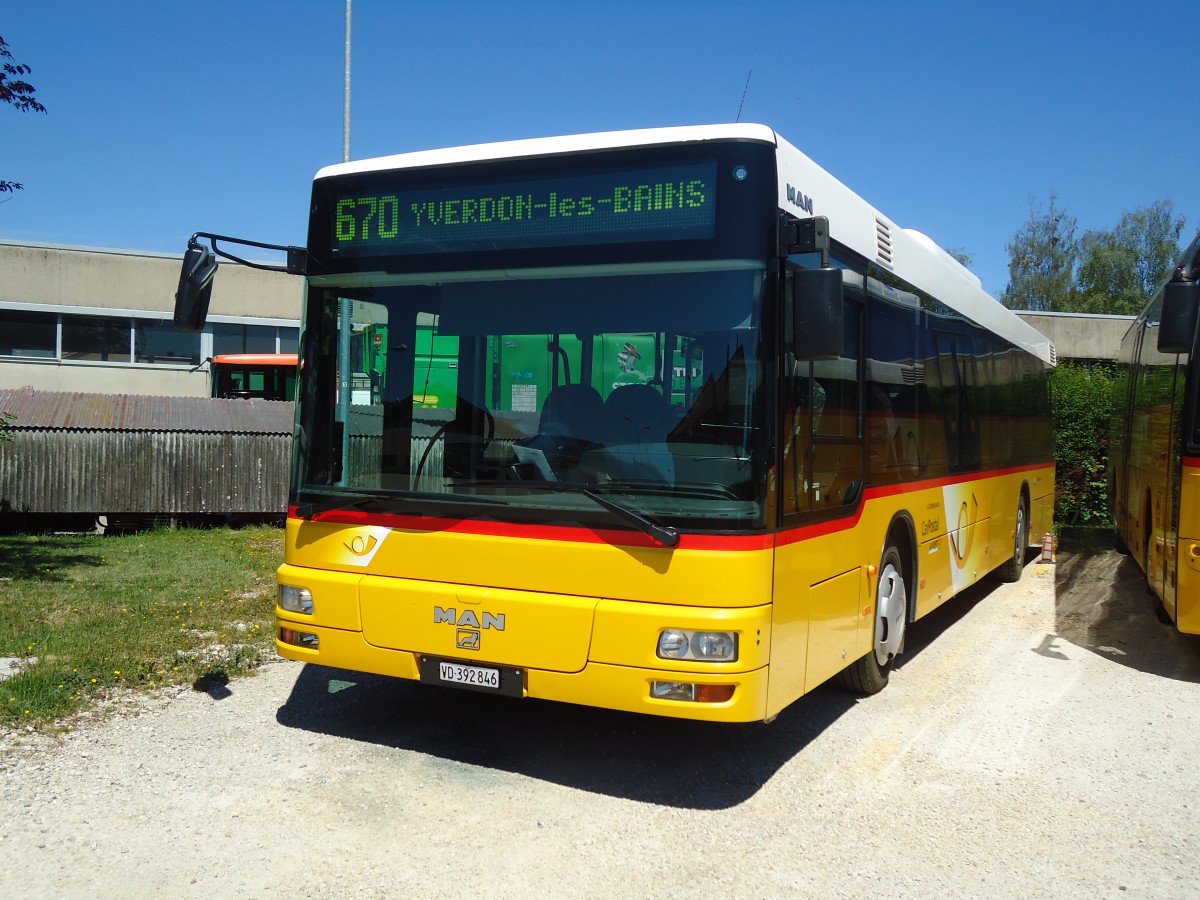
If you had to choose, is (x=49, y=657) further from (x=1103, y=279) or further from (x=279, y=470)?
(x=1103, y=279)

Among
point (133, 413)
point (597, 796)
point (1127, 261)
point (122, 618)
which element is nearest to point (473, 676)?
point (597, 796)

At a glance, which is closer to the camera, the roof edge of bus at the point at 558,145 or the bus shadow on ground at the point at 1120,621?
the roof edge of bus at the point at 558,145

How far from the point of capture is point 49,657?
7.20 meters

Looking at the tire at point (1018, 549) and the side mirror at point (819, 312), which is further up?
the side mirror at point (819, 312)

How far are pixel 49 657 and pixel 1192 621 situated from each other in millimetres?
7865

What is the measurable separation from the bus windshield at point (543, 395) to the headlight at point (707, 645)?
0.47 meters

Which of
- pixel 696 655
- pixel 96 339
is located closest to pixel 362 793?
pixel 696 655

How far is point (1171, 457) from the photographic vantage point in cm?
816

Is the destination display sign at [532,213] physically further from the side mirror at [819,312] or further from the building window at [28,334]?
the building window at [28,334]

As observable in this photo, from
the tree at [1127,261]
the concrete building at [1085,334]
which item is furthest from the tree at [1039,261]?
the concrete building at [1085,334]

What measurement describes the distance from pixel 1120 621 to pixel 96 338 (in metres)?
28.4

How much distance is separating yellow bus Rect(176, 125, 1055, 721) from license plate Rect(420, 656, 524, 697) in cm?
1

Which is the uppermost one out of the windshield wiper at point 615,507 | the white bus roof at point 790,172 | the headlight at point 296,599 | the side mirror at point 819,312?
the white bus roof at point 790,172

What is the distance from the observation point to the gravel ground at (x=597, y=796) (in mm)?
4195
